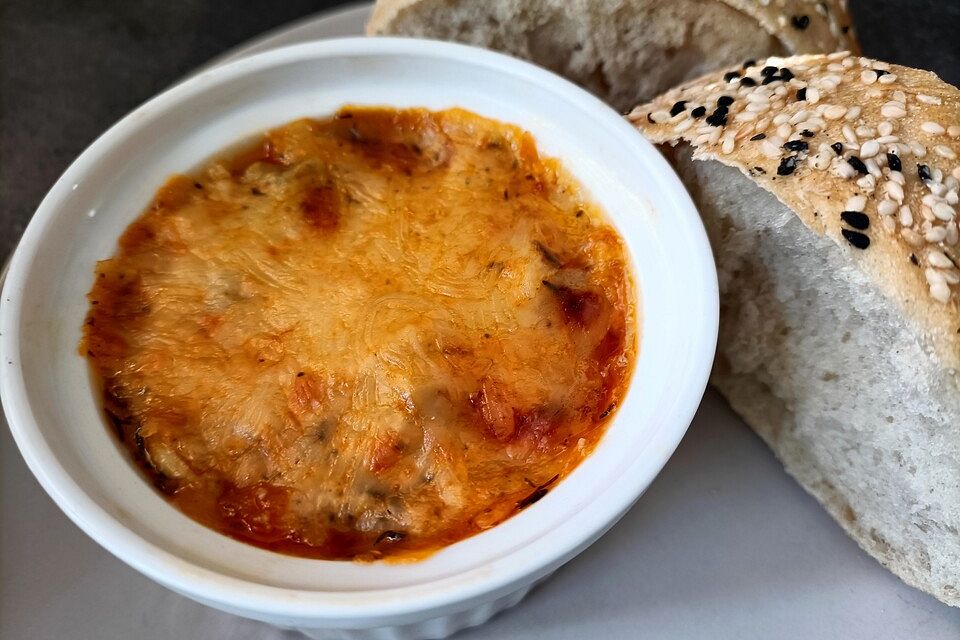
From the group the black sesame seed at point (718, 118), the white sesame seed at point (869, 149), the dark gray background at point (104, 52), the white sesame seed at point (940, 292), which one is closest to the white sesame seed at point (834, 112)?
the white sesame seed at point (869, 149)

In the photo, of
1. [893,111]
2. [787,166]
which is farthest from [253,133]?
[893,111]

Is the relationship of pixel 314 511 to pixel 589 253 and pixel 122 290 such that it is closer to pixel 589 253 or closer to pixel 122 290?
pixel 122 290

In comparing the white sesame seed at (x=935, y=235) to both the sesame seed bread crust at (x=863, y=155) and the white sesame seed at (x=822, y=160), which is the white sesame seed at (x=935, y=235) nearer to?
the sesame seed bread crust at (x=863, y=155)

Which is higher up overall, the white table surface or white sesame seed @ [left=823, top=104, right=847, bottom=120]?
white sesame seed @ [left=823, top=104, right=847, bottom=120]

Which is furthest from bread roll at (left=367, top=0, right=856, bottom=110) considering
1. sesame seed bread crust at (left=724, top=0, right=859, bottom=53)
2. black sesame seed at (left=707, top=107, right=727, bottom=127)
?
black sesame seed at (left=707, top=107, right=727, bottom=127)

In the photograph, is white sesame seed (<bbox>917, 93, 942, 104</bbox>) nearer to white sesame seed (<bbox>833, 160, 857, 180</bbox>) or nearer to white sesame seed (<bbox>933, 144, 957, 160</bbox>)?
white sesame seed (<bbox>933, 144, 957, 160</bbox>)

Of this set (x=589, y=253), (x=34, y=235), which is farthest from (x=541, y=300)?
(x=34, y=235)
